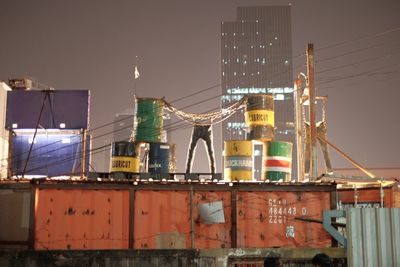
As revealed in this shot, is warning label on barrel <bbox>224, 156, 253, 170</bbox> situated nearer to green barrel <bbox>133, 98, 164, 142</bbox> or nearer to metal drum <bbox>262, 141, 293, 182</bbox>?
metal drum <bbox>262, 141, 293, 182</bbox>

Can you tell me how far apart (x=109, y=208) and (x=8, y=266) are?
12.7 ft

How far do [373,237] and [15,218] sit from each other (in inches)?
493

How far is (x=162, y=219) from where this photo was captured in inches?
690

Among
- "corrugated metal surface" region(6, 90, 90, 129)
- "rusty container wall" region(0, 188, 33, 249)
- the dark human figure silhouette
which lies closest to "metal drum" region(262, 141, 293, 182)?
the dark human figure silhouette

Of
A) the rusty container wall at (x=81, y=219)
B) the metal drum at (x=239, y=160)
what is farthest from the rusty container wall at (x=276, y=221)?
the rusty container wall at (x=81, y=219)

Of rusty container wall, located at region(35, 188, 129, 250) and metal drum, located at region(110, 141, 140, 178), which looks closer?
rusty container wall, located at region(35, 188, 129, 250)

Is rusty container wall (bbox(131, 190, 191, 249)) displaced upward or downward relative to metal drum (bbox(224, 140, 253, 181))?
downward

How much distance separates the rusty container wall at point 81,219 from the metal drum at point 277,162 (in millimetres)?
6987

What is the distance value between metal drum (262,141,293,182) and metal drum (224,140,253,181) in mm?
790

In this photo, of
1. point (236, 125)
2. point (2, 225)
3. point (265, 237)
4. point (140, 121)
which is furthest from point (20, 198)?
point (236, 125)

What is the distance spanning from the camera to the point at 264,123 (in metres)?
22.1

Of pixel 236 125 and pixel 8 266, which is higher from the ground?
pixel 236 125

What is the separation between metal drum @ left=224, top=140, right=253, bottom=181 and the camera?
2084 centimetres

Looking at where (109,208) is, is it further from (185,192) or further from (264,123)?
(264,123)
